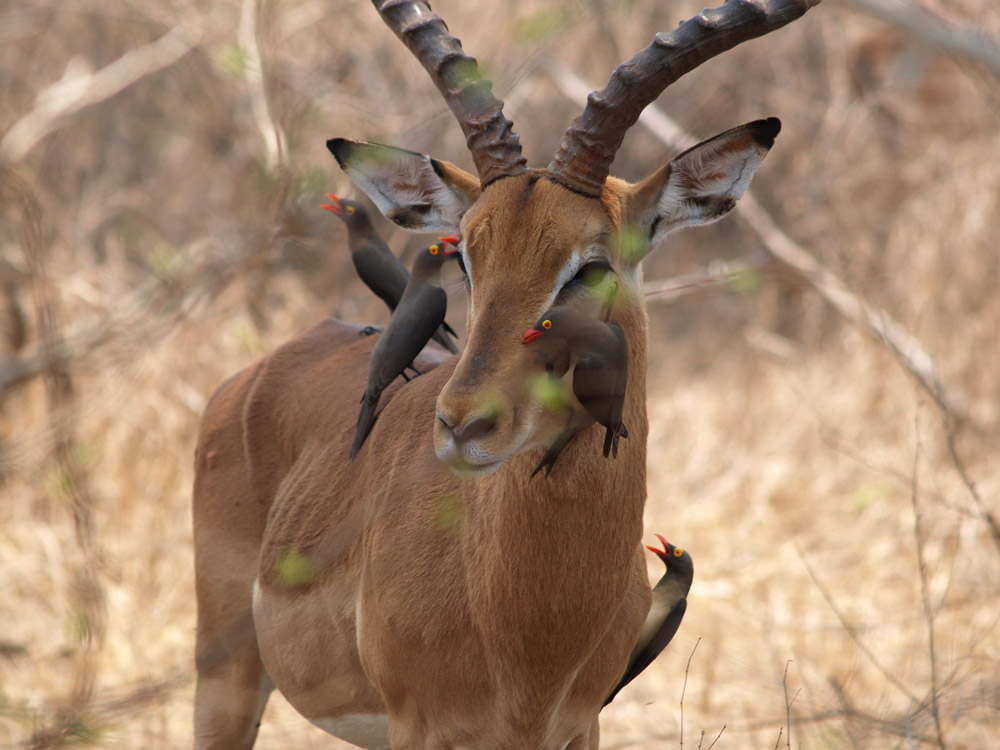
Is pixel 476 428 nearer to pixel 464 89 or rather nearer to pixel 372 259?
pixel 464 89

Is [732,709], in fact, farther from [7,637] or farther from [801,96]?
[801,96]

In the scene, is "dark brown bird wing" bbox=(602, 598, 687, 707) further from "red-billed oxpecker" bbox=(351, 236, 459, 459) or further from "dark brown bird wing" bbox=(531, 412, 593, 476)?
"red-billed oxpecker" bbox=(351, 236, 459, 459)

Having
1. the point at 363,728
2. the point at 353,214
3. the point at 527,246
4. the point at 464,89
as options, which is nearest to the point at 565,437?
the point at 527,246

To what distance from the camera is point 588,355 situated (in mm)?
2697

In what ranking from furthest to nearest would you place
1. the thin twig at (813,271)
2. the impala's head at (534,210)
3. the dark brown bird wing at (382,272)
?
1. the thin twig at (813,271)
2. the dark brown bird wing at (382,272)
3. the impala's head at (534,210)

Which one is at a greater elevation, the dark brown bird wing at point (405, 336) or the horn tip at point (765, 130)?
the horn tip at point (765, 130)

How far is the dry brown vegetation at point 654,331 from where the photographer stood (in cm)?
471

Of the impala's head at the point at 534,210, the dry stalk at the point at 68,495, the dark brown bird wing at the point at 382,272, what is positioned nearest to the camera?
the dry stalk at the point at 68,495

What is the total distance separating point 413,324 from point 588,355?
3.59ft

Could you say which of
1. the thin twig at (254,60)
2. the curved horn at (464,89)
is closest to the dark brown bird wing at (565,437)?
the curved horn at (464,89)

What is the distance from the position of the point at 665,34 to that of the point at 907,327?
713cm

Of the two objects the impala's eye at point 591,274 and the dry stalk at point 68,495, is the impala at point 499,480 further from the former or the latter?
the dry stalk at point 68,495

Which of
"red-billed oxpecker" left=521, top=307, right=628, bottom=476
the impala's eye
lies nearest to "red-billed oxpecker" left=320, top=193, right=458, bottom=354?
the impala's eye

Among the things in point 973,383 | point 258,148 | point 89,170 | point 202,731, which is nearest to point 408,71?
point 258,148
